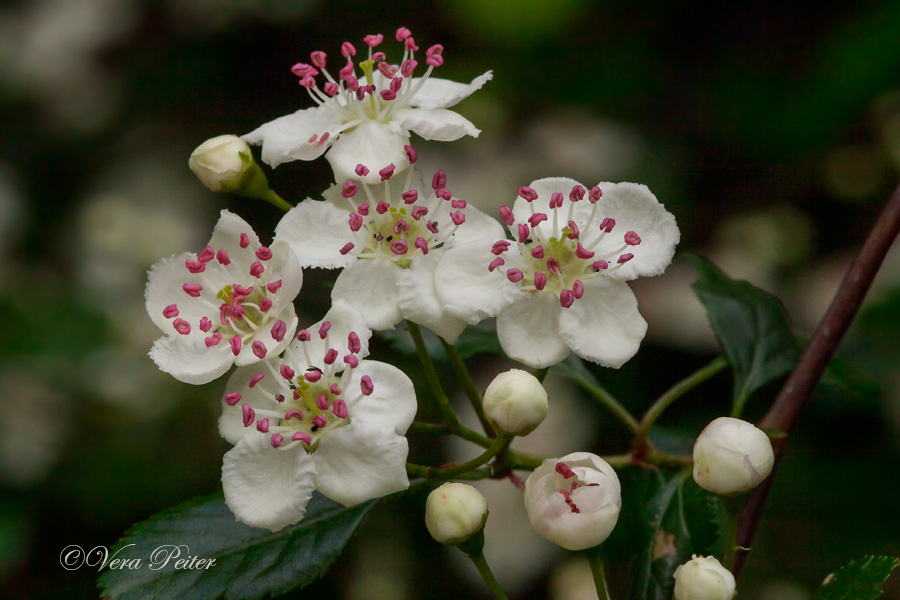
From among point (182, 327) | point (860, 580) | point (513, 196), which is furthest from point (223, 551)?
point (513, 196)

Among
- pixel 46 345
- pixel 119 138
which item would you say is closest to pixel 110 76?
pixel 119 138

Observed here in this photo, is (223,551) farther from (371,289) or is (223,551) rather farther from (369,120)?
(369,120)

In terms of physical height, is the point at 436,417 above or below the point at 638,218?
below

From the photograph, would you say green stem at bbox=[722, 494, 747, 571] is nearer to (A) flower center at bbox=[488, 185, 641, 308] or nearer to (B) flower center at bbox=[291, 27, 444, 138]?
(A) flower center at bbox=[488, 185, 641, 308]

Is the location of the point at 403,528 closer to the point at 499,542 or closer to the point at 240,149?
the point at 499,542

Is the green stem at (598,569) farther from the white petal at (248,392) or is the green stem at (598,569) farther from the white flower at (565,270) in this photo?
the white petal at (248,392)

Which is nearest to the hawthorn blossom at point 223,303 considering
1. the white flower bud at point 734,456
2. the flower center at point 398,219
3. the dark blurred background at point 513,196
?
the flower center at point 398,219
